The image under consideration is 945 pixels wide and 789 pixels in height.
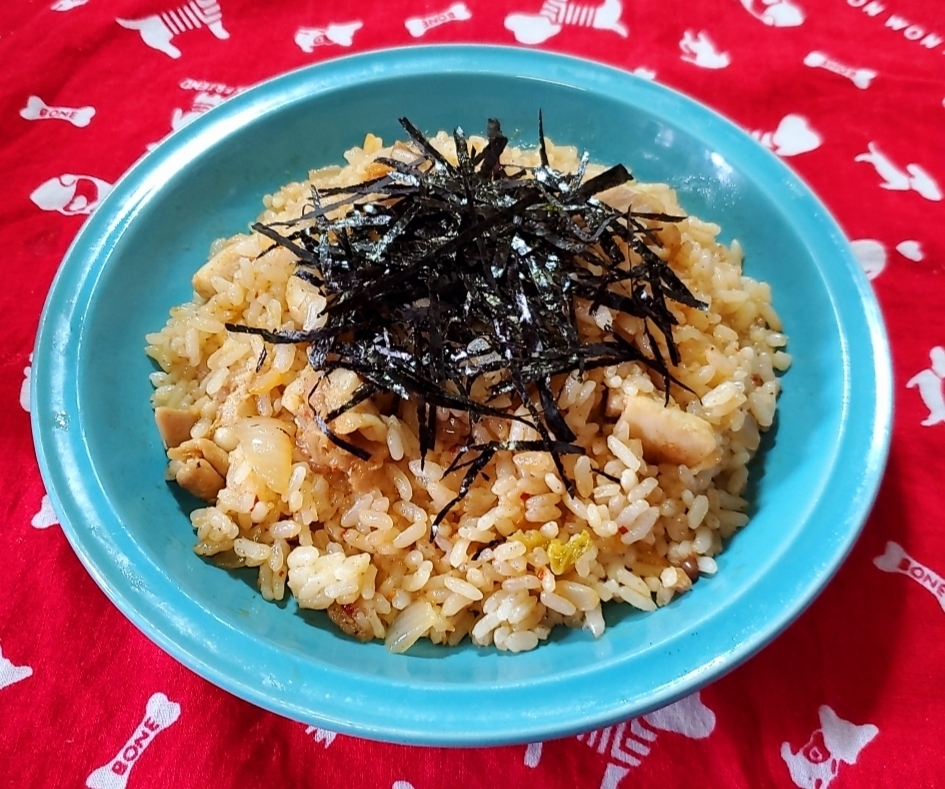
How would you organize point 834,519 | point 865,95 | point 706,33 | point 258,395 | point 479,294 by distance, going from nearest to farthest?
point 834,519 < point 479,294 < point 258,395 < point 865,95 < point 706,33

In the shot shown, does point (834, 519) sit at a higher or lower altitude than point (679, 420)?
lower

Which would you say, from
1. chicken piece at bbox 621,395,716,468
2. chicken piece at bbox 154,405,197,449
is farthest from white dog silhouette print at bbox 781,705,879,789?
chicken piece at bbox 154,405,197,449

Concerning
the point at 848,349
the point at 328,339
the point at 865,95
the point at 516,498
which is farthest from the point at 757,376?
the point at 865,95

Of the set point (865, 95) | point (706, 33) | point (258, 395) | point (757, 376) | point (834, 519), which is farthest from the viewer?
point (706, 33)

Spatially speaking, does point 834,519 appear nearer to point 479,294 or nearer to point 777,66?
point 479,294

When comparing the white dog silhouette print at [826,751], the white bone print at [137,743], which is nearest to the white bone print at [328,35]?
the white bone print at [137,743]

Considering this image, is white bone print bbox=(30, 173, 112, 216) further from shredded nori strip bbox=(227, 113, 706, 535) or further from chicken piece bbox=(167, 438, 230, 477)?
chicken piece bbox=(167, 438, 230, 477)
